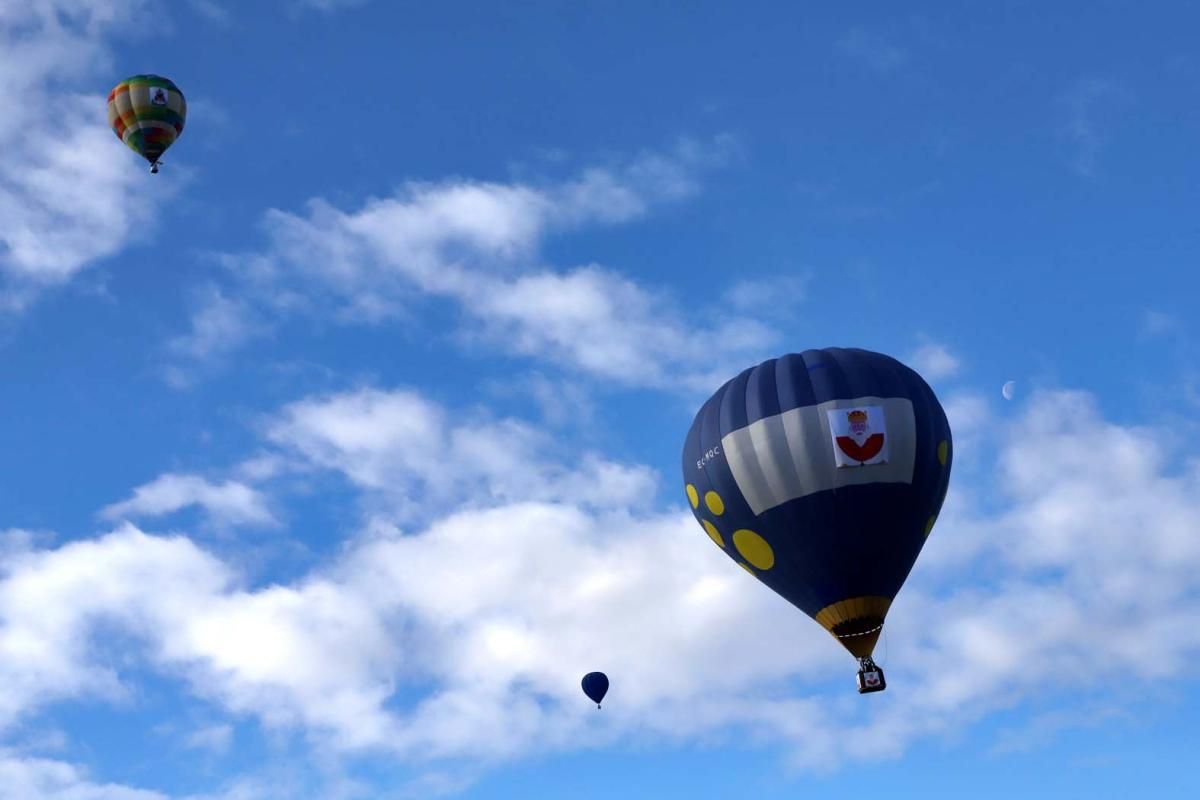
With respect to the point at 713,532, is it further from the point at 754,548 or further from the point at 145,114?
the point at 145,114

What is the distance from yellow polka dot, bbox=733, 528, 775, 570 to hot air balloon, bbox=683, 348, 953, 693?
0.04 meters

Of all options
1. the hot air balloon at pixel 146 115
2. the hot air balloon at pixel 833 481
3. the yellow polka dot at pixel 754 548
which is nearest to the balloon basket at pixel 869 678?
the hot air balloon at pixel 833 481

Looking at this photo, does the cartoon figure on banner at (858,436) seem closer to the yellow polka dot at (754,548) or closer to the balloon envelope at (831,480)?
the balloon envelope at (831,480)

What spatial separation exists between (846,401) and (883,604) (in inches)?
196

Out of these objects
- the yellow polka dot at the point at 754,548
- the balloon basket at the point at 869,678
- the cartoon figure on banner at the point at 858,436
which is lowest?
the balloon basket at the point at 869,678

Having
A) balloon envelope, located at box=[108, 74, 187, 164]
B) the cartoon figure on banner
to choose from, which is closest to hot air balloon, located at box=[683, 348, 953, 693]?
the cartoon figure on banner

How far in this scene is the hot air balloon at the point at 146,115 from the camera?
5372cm

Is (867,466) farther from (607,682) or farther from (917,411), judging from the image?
(607,682)

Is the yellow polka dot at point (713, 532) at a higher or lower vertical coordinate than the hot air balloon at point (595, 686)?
lower

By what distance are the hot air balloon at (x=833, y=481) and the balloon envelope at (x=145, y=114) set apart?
87.7ft

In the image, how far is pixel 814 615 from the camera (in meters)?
37.0

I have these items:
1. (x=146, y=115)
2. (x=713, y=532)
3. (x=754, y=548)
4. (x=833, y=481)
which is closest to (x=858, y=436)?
(x=833, y=481)

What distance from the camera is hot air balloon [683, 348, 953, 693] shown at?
3597cm

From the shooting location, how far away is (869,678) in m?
36.2
